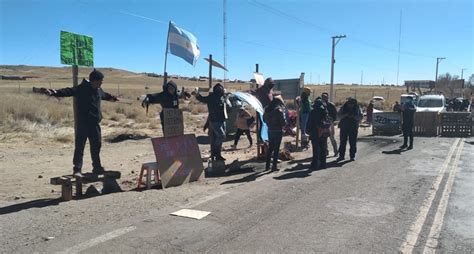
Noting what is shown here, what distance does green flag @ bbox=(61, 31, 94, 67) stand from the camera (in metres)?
8.22

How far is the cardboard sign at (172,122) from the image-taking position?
8.85 metres

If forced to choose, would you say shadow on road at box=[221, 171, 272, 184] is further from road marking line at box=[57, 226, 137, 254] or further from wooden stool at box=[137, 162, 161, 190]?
road marking line at box=[57, 226, 137, 254]

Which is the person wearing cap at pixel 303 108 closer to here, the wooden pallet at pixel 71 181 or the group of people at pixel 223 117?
the group of people at pixel 223 117

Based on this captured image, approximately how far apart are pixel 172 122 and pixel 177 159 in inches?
28.7

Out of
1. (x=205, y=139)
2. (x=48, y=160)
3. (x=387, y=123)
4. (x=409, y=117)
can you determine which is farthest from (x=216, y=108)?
(x=387, y=123)

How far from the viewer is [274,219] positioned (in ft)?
20.7

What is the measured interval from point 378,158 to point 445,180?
3.38m

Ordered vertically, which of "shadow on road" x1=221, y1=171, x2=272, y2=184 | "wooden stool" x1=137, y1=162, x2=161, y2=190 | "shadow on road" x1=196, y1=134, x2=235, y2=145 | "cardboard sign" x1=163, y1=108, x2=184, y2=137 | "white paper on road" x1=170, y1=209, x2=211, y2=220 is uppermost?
"cardboard sign" x1=163, y1=108, x2=184, y2=137

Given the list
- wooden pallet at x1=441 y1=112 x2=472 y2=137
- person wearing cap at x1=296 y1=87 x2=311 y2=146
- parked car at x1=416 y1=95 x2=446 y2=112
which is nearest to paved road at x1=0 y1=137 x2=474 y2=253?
person wearing cap at x1=296 y1=87 x2=311 y2=146

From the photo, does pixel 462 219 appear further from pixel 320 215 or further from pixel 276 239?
pixel 276 239

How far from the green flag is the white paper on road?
11.6ft

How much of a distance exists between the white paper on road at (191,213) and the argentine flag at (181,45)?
15.5 feet

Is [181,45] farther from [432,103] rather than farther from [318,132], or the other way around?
[432,103]

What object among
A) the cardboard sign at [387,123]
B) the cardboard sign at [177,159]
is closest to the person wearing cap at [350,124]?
the cardboard sign at [177,159]
